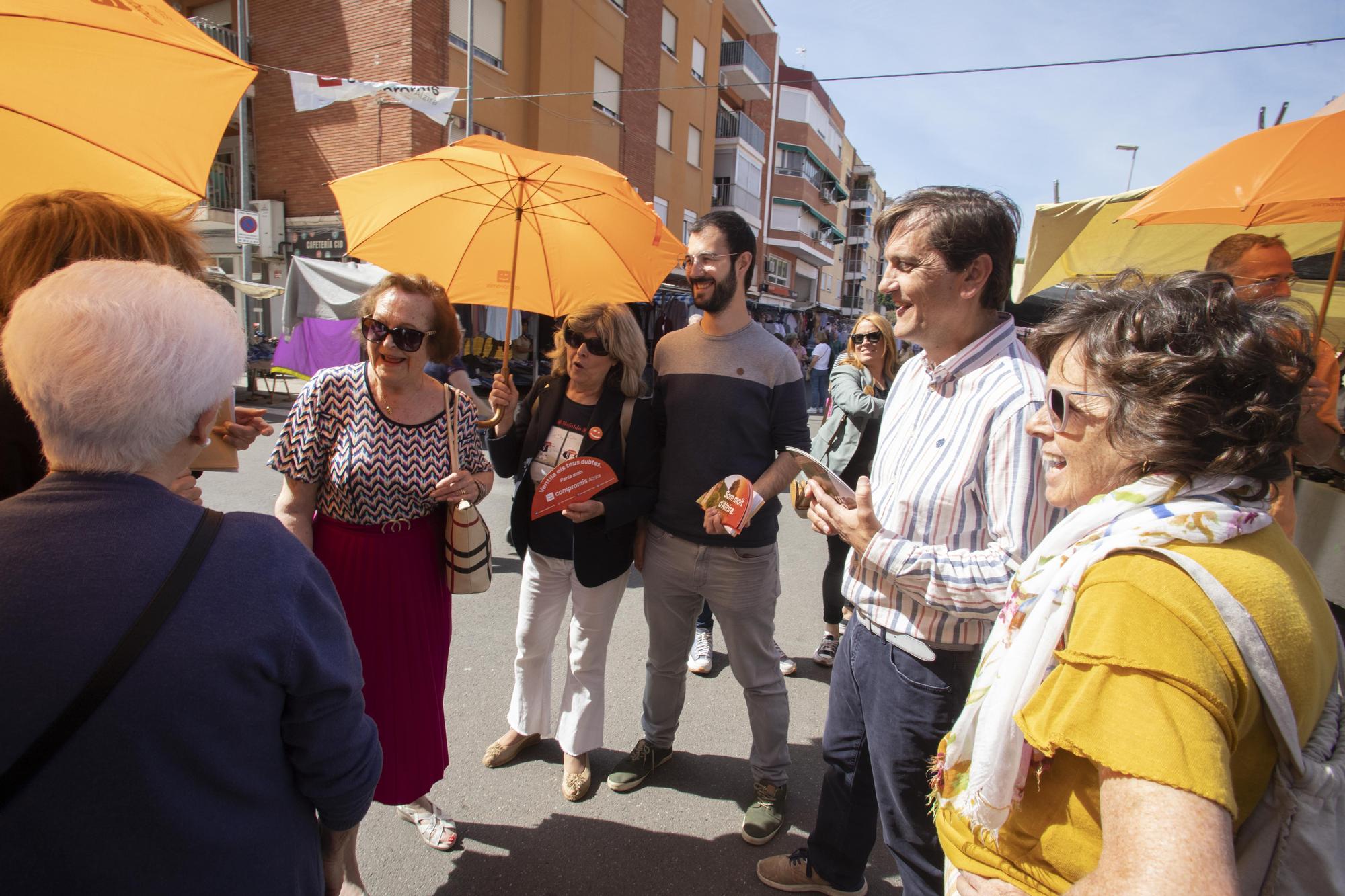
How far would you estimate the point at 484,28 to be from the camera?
49.8ft

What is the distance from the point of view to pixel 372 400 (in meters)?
2.35

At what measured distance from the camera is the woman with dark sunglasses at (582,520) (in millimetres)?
2777

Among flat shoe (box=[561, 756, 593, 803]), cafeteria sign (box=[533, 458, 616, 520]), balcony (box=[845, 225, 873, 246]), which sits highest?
balcony (box=[845, 225, 873, 246])

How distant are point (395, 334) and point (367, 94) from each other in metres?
9.22

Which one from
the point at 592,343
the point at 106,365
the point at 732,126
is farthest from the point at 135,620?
the point at 732,126

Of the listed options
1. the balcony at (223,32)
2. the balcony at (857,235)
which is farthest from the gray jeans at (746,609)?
the balcony at (857,235)

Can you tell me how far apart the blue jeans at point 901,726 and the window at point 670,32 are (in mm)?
24276

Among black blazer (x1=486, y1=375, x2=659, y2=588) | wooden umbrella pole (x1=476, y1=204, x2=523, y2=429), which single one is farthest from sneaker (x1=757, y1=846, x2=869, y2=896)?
wooden umbrella pole (x1=476, y1=204, x2=523, y2=429)

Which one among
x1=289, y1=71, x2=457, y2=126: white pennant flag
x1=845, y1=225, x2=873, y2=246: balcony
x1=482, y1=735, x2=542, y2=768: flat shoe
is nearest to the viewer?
x1=482, y1=735, x2=542, y2=768: flat shoe

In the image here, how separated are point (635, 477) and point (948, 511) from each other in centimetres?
141

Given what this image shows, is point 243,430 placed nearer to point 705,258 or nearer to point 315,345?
point 705,258

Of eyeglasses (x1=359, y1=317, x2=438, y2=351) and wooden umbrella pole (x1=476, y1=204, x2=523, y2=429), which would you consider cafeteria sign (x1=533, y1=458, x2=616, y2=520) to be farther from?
eyeglasses (x1=359, y1=317, x2=438, y2=351)

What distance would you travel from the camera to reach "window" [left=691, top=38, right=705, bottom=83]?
77.3 feet

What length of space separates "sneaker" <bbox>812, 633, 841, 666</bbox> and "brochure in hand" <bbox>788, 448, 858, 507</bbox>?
2.34 metres
